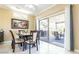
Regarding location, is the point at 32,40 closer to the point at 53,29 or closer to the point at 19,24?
the point at 19,24

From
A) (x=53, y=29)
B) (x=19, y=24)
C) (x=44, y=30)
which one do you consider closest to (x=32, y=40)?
(x=44, y=30)

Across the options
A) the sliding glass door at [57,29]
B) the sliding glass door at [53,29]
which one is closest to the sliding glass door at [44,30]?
the sliding glass door at [53,29]

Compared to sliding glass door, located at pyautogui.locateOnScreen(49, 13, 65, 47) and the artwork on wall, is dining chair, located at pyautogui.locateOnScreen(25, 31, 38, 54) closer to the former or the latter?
the artwork on wall

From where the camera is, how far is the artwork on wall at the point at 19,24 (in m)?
3.47

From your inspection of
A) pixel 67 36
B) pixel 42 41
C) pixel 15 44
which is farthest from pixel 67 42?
pixel 15 44

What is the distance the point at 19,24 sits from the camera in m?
3.55

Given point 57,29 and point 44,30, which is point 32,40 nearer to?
point 44,30

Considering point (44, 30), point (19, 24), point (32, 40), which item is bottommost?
point (32, 40)

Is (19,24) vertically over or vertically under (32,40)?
over

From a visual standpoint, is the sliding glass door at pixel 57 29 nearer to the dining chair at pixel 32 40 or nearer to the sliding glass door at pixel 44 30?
the sliding glass door at pixel 44 30

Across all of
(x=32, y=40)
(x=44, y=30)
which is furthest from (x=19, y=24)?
(x=44, y=30)

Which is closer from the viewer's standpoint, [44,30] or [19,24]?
[19,24]

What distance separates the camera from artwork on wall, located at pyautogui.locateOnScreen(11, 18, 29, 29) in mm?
3470

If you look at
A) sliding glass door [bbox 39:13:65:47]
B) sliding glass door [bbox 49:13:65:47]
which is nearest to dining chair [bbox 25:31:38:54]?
sliding glass door [bbox 39:13:65:47]
